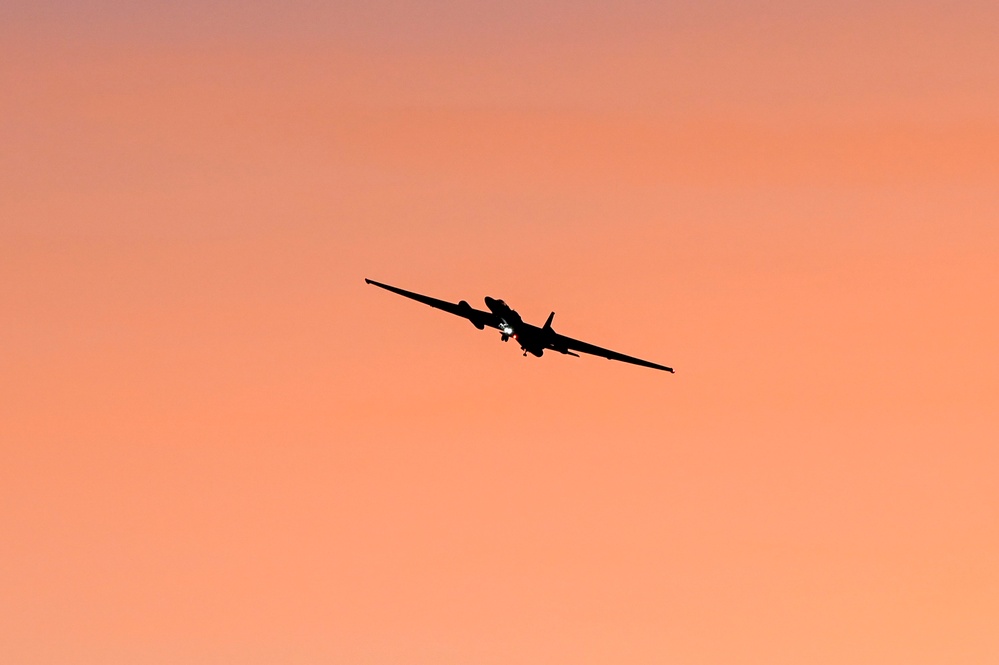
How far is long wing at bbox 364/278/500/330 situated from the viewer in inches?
A: 6816

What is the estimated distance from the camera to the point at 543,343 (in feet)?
561

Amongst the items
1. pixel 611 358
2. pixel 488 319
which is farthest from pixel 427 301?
pixel 611 358

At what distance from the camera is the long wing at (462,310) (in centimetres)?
17312

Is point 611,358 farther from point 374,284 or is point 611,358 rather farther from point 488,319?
point 374,284

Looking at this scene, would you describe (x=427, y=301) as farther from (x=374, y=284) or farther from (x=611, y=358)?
(x=611, y=358)

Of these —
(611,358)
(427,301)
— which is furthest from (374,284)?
(611,358)

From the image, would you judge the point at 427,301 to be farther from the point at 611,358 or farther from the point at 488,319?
the point at 611,358

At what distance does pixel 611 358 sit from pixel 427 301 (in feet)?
71.8

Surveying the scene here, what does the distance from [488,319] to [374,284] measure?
13.1m

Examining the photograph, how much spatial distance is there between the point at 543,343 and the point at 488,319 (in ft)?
22.4

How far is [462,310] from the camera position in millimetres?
175250

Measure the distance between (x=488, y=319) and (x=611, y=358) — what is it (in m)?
16.3

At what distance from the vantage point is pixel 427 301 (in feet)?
583

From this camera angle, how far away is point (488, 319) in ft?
568
